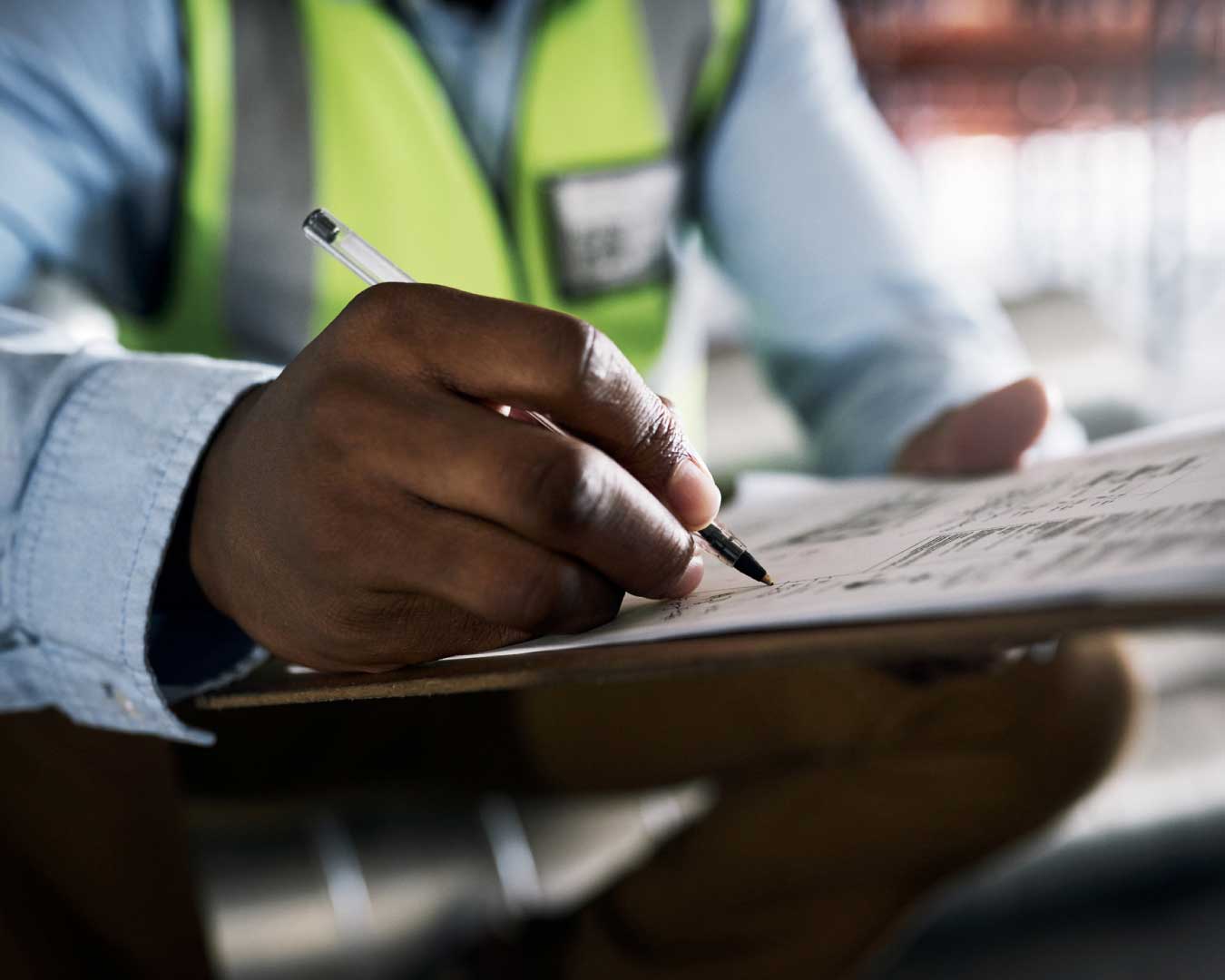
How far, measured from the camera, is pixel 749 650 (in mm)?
237

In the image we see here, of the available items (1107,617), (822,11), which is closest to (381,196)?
(822,11)

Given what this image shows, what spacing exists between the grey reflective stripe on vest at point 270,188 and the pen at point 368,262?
1.40 feet

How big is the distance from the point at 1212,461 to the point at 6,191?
66 centimetres

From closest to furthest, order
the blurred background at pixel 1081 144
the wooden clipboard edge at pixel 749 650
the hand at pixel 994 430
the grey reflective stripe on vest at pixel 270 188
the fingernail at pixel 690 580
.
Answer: the wooden clipboard edge at pixel 749 650 < the fingernail at pixel 690 580 < the hand at pixel 994 430 < the grey reflective stripe on vest at pixel 270 188 < the blurred background at pixel 1081 144

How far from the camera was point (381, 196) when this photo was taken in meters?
0.76

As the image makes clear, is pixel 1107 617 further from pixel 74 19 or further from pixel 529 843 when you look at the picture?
pixel 529 843

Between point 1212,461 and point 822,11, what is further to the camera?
point 822,11

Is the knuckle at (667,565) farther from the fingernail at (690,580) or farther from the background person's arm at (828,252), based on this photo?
the background person's arm at (828,252)

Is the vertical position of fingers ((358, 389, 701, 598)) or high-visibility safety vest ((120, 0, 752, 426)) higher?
high-visibility safety vest ((120, 0, 752, 426))

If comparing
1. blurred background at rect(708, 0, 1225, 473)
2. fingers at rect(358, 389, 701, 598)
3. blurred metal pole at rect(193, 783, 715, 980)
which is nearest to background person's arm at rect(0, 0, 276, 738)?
fingers at rect(358, 389, 701, 598)

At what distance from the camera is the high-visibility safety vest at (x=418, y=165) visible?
706 millimetres

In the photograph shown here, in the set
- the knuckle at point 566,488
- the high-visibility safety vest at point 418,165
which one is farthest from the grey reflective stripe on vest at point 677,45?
the knuckle at point 566,488

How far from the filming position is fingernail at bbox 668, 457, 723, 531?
29 centimetres

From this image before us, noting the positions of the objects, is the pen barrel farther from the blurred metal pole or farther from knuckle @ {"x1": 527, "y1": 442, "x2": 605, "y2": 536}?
the blurred metal pole
